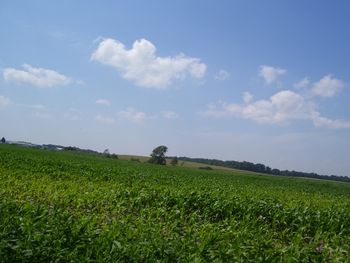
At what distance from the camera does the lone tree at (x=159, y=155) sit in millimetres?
99375

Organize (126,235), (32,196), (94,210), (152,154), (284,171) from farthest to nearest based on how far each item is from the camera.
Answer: (284,171), (152,154), (32,196), (94,210), (126,235)

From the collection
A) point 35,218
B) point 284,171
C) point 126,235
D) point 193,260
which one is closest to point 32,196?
point 35,218

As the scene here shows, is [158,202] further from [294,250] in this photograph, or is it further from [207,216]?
[294,250]

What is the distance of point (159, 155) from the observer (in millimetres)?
100500

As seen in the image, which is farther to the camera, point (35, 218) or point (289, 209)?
point (289, 209)

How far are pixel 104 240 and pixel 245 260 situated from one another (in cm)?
212

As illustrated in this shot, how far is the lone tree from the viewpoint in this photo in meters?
99.4

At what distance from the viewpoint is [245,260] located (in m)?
5.62

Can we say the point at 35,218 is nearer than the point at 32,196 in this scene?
Yes

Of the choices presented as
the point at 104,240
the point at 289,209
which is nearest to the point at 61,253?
the point at 104,240

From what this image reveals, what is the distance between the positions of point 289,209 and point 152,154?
90.1m

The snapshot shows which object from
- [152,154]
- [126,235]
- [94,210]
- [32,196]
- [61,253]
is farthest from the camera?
[152,154]

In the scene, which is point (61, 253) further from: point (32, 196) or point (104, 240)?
point (32, 196)

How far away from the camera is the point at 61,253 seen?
502 centimetres
